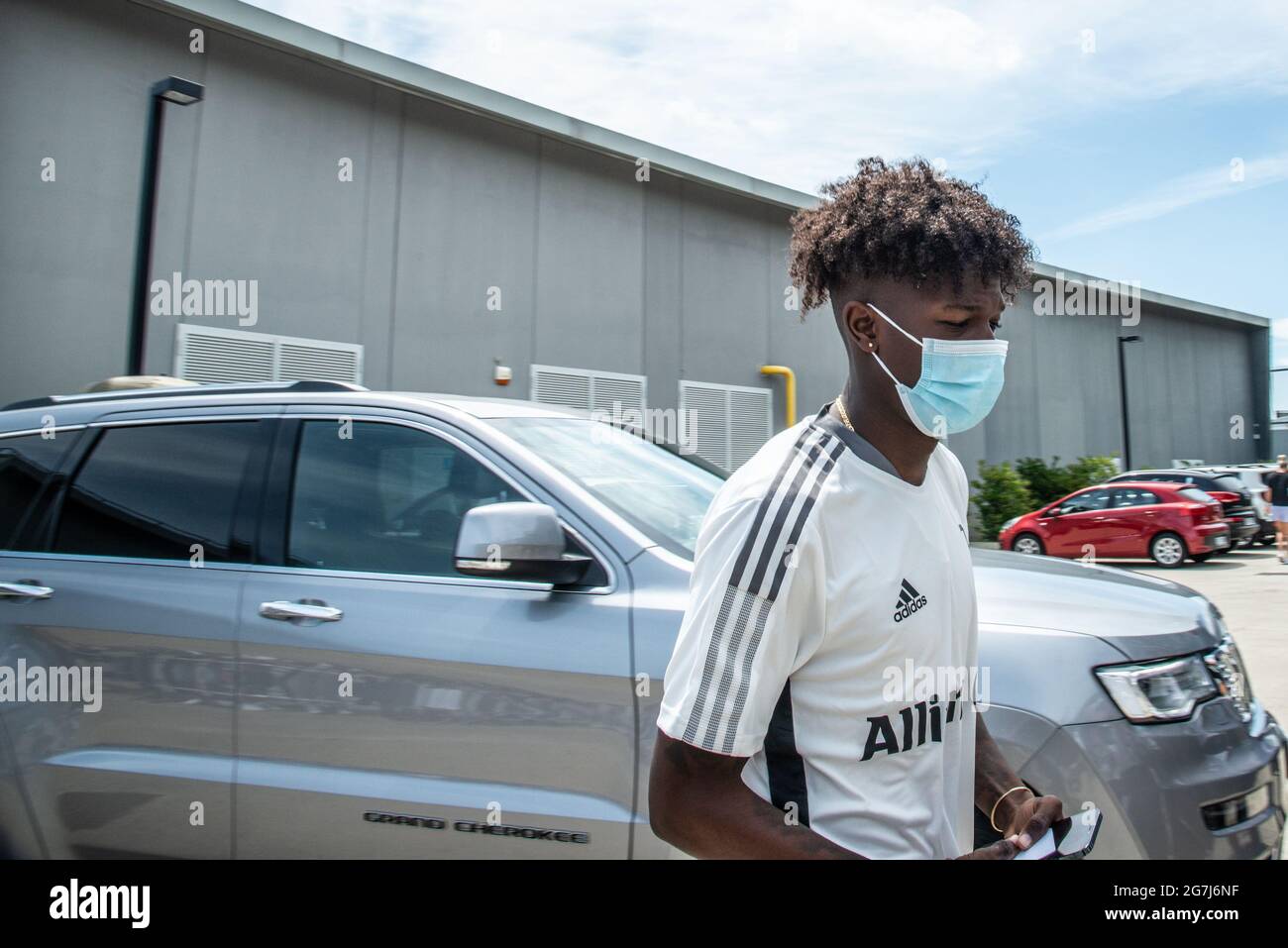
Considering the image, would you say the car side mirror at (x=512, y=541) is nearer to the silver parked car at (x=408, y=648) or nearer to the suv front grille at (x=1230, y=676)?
→ the silver parked car at (x=408, y=648)

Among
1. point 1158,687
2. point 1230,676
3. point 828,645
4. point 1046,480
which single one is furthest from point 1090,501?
point 828,645

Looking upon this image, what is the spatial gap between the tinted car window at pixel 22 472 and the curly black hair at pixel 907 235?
308cm

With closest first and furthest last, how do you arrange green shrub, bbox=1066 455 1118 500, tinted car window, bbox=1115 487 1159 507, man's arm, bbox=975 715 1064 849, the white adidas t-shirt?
the white adidas t-shirt, man's arm, bbox=975 715 1064 849, tinted car window, bbox=1115 487 1159 507, green shrub, bbox=1066 455 1118 500

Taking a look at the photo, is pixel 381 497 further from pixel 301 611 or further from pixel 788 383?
pixel 788 383

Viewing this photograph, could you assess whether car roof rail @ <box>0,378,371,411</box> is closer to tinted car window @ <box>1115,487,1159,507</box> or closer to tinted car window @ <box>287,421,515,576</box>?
tinted car window @ <box>287,421,515,576</box>

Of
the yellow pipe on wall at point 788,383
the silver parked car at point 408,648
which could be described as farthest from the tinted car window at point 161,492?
the yellow pipe on wall at point 788,383

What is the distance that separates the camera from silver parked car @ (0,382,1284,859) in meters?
2.58

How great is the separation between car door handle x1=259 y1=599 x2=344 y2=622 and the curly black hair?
6.00 ft

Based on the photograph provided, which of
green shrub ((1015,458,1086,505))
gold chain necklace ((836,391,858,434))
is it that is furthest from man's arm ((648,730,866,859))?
green shrub ((1015,458,1086,505))

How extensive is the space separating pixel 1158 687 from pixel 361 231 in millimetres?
12459

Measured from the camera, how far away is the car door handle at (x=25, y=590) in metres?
3.33
